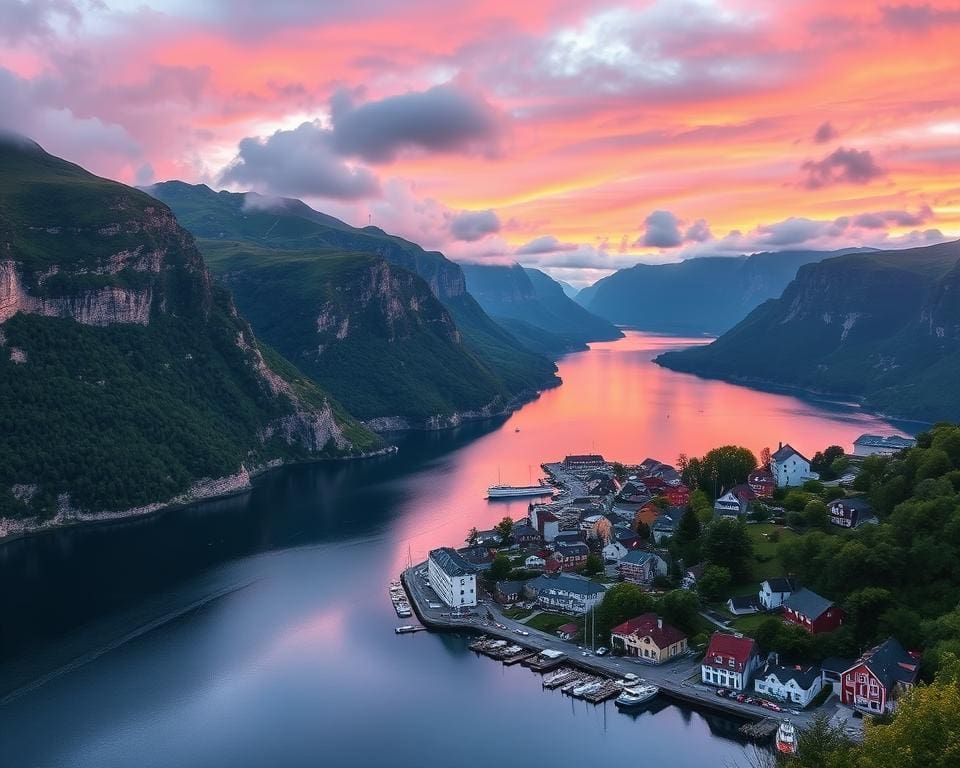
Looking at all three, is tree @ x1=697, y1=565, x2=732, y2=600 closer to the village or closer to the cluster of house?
the village

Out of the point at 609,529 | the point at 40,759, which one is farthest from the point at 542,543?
the point at 40,759

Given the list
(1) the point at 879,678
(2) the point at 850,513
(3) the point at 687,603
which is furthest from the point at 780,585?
(2) the point at 850,513

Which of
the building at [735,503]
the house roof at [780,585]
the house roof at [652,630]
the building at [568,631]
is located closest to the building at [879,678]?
the house roof at [780,585]

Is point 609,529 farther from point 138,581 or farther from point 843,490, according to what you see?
point 138,581

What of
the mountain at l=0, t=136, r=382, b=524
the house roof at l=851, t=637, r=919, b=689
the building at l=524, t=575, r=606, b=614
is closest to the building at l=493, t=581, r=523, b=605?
the building at l=524, t=575, r=606, b=614

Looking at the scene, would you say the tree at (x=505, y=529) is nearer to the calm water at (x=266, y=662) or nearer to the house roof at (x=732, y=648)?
the calm water at (x=266, y=662)

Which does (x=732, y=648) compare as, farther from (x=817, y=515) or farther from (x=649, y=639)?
(x=817, y=515)

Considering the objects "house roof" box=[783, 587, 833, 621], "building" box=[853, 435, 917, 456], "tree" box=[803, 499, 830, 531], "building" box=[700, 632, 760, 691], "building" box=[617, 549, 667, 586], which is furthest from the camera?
"building" box=[853, 435, 917, 456]

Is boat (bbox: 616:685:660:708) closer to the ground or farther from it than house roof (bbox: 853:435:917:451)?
closer to the ground
